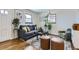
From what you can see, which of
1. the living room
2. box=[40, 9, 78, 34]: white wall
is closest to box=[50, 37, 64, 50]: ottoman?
the living room

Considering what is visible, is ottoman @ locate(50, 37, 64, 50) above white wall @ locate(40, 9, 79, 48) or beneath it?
beneath

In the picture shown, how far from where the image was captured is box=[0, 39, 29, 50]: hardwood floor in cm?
143

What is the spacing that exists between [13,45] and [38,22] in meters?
0.49

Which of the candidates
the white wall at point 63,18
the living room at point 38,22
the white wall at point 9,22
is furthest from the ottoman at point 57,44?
the white wall at point 9,22

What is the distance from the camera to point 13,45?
1.45m

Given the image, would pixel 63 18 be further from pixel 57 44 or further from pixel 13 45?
pixel 13 45

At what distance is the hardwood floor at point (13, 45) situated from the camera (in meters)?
1.43

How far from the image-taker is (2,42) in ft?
4.75

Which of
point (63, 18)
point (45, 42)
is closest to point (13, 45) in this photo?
point (45, 42)

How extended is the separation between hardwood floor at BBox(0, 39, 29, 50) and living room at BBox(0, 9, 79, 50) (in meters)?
0.02

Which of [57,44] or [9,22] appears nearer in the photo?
[57,44]

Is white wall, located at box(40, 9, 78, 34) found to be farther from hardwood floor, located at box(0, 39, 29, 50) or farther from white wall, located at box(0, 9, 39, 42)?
hardwood floor, located at box(0, 39, 29, 50)

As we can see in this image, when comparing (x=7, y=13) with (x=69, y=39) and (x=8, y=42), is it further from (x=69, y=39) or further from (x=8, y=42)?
(x=69, y=39)
